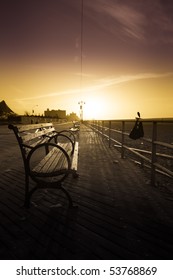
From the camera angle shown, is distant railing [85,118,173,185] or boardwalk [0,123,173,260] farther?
distant railing [85,118,173,185]

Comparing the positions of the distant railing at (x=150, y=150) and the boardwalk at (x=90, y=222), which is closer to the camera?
the boardwalk at (x=90, y=222)

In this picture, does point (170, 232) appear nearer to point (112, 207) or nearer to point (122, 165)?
point (112, 207)

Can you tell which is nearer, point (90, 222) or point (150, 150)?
point (90, 222)

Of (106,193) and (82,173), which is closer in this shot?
(106,193)

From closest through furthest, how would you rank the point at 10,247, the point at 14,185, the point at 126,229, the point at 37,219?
the point at 10,247 → the point at 126,229 → the point at 37,219 → the point at 14,185

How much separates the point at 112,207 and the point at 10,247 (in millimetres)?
1775

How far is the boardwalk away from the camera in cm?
283

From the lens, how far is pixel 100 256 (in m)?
2.71

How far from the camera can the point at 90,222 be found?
3.54 meters

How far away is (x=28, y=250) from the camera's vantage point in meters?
2.85

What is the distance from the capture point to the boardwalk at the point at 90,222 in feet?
9.29

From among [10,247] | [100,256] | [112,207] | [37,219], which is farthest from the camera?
[112,207]
